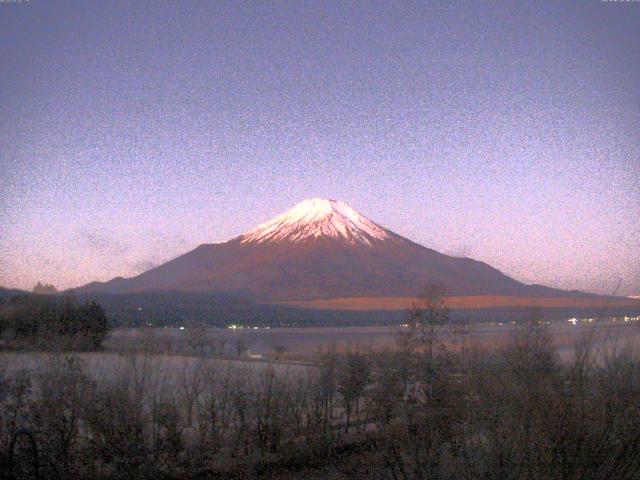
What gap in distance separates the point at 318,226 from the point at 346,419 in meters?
87.8

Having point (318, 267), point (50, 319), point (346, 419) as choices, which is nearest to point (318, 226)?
point (318, 267)

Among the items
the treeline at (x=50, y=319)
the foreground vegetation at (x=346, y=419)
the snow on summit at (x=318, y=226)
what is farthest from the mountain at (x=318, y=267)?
the foreground vegetation at (x=346, y=419)

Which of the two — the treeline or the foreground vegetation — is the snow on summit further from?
the foreground vegetation

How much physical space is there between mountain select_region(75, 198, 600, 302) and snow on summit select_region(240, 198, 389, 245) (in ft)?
0.45

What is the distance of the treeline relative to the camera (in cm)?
2175

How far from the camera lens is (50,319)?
23750mm

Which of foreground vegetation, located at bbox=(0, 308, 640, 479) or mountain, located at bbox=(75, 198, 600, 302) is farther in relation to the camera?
mountain, located at bbox=(75, 198, 600, 302)

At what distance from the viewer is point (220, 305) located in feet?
213

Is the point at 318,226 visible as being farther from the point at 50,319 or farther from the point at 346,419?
the point at 346,419

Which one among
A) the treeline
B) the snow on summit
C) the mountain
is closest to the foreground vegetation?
the treeline

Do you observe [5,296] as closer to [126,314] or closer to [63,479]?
[126,314]

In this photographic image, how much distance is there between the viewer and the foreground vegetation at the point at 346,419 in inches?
195

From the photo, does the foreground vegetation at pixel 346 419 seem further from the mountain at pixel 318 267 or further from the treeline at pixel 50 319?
the mountain at pixel 318 267

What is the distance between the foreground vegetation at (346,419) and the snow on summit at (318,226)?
83.1 m
